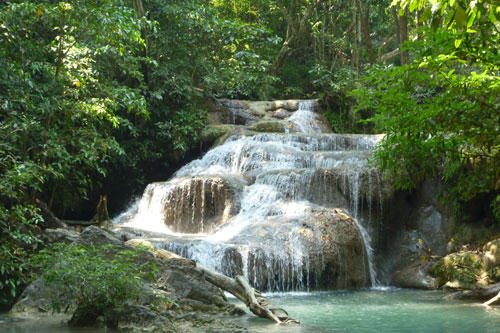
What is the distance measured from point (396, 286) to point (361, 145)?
609cm

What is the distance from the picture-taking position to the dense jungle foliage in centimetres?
612

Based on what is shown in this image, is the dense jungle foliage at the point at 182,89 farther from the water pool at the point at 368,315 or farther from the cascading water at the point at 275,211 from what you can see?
the water pool at the point at 368,315

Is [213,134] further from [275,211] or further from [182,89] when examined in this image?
[275,211]

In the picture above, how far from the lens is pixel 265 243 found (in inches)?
413

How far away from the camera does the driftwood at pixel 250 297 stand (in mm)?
6375

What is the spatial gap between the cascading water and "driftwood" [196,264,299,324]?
8.43 ft

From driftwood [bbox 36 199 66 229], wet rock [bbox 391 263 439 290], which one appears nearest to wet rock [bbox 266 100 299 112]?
wet rock [bbox 391 263 439 290]

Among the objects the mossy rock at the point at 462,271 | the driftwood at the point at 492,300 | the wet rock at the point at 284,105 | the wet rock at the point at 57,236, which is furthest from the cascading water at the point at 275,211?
the wet rock at the point at 284,105

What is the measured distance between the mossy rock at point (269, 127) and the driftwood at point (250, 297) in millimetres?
11362

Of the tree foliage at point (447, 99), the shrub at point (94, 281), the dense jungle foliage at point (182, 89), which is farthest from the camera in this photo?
the dense jungle foliage at point (182, 89)

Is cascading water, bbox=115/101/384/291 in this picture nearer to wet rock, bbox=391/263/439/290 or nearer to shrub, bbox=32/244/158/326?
wet rock, bbox=391/263/439/290

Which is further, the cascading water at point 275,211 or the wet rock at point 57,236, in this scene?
the cascading water at point 275,211

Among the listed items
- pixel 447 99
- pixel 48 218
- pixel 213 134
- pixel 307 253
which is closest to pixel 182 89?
pixel 213 134

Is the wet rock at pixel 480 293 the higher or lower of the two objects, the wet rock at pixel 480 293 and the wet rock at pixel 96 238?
the lower
